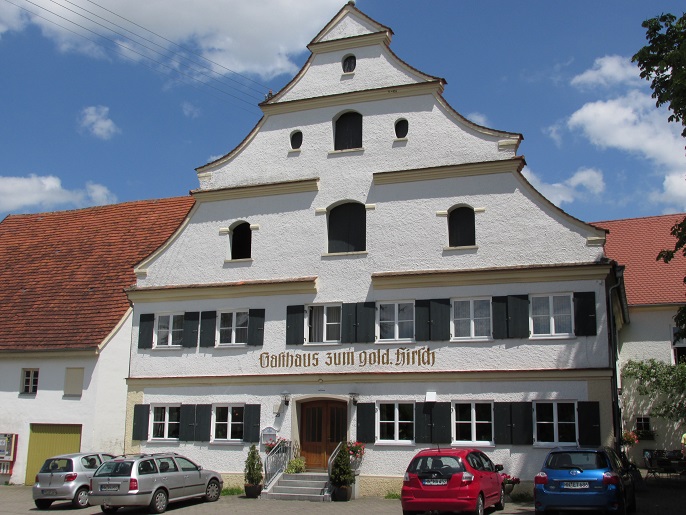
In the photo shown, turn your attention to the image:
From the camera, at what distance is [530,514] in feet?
57.6

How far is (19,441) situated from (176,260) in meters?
8.73

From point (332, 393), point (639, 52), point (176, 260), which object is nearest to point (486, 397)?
point (332, 393)

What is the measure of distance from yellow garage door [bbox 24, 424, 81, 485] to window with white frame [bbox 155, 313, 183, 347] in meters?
4.35

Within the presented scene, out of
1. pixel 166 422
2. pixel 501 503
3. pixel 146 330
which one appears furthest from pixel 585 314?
pixel 146 330

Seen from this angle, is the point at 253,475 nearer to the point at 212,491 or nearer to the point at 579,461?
the point at 212,491

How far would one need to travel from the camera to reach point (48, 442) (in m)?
26.7

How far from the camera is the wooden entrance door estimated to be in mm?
23016

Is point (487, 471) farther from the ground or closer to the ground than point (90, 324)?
closer to the ground

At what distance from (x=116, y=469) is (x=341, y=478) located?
5.97 m

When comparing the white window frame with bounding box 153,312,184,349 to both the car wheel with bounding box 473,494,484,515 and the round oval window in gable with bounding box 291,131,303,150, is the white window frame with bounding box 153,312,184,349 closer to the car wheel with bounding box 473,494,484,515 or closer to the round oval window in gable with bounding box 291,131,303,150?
the round oval window in gable with bounding box 291,131,303,150

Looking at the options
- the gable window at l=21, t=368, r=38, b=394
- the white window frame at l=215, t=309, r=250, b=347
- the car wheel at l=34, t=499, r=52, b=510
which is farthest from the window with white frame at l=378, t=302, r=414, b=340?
the gable window at l=21, t=368, r=38, b=394

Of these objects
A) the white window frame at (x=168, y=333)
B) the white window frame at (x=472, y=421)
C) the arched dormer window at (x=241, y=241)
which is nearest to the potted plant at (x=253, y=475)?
the white window frame at (x=168, y=333)

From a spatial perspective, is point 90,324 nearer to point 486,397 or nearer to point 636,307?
point 486,397

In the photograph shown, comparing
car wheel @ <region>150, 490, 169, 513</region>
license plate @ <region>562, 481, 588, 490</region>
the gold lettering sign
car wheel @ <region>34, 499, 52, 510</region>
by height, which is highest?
the gold lettering sign
